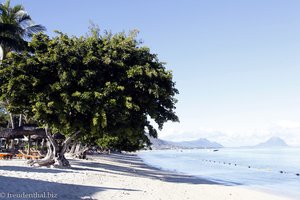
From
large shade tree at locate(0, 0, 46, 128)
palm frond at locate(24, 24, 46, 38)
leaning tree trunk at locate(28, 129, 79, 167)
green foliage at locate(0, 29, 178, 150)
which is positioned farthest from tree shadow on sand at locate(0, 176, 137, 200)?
palm frond at locate(24, 24, 46, 38)

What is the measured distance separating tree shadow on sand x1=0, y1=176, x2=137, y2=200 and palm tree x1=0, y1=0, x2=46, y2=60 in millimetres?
16202

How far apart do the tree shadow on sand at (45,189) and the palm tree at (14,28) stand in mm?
16202

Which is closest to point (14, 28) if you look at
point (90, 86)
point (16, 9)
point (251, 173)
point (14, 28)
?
point (14, 28)

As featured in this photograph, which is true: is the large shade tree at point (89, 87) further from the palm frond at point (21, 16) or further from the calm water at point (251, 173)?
the calm water at point (251, 173)

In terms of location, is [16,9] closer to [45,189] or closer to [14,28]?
[14,28]

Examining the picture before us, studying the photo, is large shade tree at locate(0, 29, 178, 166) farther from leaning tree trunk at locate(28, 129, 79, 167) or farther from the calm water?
the calm water

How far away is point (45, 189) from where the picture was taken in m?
14.1

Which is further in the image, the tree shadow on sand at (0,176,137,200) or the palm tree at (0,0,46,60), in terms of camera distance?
the palm tree at (0,0,46,60)

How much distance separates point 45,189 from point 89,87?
9.55m

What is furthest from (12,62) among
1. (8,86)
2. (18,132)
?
(18,132)

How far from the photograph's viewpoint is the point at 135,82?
75.0ft

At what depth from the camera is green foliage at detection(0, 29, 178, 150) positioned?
21.8 meters

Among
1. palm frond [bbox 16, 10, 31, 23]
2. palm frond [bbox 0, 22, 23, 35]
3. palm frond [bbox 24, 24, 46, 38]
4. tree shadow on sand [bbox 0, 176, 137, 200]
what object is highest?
palm frond [bbox 16, 10, 31, 23]

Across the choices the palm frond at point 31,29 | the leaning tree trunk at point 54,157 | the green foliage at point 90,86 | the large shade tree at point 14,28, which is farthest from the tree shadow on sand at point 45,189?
the palm frond at point 31,29
